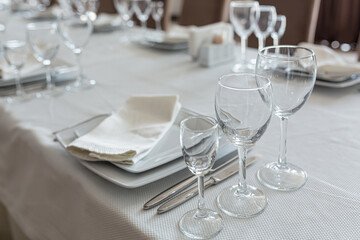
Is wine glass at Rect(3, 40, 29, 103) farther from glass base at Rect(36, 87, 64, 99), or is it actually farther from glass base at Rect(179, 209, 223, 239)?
glass base at Rect(179, 209, 223, 239)

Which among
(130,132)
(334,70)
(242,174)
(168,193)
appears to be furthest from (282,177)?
(334,70)

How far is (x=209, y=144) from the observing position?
1.67 feet

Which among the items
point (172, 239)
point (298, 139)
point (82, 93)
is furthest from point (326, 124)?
point (82, 93)

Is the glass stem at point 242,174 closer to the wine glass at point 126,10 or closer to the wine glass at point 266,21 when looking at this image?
the wine glass at point 266,21

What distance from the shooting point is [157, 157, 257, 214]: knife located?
0.57 m

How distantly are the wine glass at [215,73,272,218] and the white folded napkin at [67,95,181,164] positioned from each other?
175 mm

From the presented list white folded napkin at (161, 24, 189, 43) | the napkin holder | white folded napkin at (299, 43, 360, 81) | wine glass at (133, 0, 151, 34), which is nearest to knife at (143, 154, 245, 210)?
white folded napkin at (299, 43, 360, 81)

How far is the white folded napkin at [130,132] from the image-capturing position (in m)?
0.65

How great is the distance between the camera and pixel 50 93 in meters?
1.07

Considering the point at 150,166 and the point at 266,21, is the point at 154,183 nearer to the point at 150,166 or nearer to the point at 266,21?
the point at 150,166

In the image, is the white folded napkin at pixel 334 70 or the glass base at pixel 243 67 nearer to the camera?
the white folded napkin at pixel 334 70

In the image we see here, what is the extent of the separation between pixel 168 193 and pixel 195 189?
0.14 ft

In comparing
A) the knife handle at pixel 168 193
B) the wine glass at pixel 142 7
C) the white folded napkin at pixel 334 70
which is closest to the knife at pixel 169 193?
the knife handle at pixel 168 193

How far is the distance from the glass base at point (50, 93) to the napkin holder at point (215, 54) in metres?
0.45
